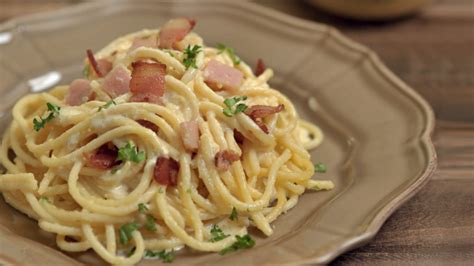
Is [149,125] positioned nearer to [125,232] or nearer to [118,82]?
[118,82]

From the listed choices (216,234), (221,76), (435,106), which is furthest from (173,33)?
(435,106)

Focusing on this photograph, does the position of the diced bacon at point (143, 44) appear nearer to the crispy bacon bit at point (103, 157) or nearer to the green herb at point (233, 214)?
the crispy bacon bit at point (103, 157)

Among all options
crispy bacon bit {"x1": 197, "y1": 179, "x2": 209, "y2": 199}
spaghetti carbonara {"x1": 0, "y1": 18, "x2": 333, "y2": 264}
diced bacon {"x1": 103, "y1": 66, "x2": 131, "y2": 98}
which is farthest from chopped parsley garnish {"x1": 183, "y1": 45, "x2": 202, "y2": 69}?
crispy bacon bit {"x1": 197, "y1": 179, "x2": 209, "y2": 199}

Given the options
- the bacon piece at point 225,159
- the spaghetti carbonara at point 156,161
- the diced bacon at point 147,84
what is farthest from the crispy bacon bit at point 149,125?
the bacon piece at point 225,159

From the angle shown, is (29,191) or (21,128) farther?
(21,128)

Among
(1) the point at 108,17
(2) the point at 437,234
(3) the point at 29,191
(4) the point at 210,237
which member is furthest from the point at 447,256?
(1) the point at 108,17

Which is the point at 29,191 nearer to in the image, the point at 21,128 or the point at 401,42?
the point at 21,128
